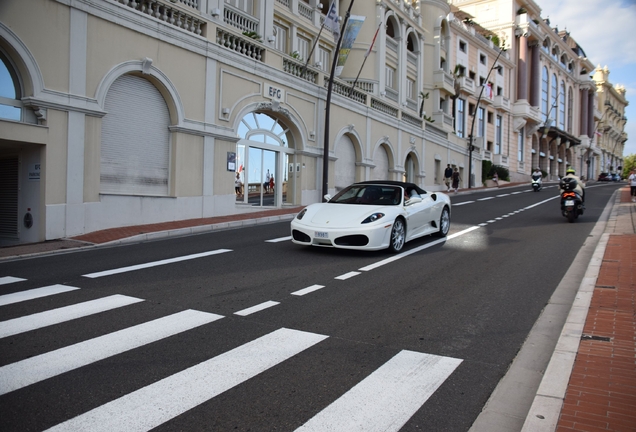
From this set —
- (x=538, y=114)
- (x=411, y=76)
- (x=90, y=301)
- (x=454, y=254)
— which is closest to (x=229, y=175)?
(x=454, y=254)

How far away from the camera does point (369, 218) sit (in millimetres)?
9352

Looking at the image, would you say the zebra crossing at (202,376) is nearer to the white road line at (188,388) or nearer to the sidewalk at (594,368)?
the white road line at (188,388)

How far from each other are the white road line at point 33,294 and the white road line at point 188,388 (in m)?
3.13

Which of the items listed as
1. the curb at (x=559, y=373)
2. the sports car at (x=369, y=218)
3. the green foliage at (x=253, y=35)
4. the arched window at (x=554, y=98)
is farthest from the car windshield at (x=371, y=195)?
the arched window at (x=554, y=98)

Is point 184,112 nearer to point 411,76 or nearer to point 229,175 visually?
point 229,175

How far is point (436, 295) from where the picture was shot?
6.58m

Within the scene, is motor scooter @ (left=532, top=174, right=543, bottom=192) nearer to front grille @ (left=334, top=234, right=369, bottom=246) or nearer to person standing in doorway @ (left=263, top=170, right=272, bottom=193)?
person standing in doorway @ (left=263, top=170, right=272, bottom=193)

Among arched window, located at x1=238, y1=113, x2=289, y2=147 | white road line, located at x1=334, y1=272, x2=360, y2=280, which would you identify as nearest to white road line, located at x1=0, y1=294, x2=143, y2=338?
white road line, located at x1=334, y1=272, x2=360, y2=280

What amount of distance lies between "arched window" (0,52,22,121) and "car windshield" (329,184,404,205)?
24.0 feet

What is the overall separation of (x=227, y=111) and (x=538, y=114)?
194 feet

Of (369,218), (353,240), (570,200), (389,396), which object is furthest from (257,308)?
(570,200)

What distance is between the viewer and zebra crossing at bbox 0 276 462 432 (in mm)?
3146

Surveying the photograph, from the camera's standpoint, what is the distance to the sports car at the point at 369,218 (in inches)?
361

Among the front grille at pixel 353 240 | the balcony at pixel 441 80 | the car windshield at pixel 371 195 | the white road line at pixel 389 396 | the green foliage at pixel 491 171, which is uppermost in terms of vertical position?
the balcony at pixel 441 80
